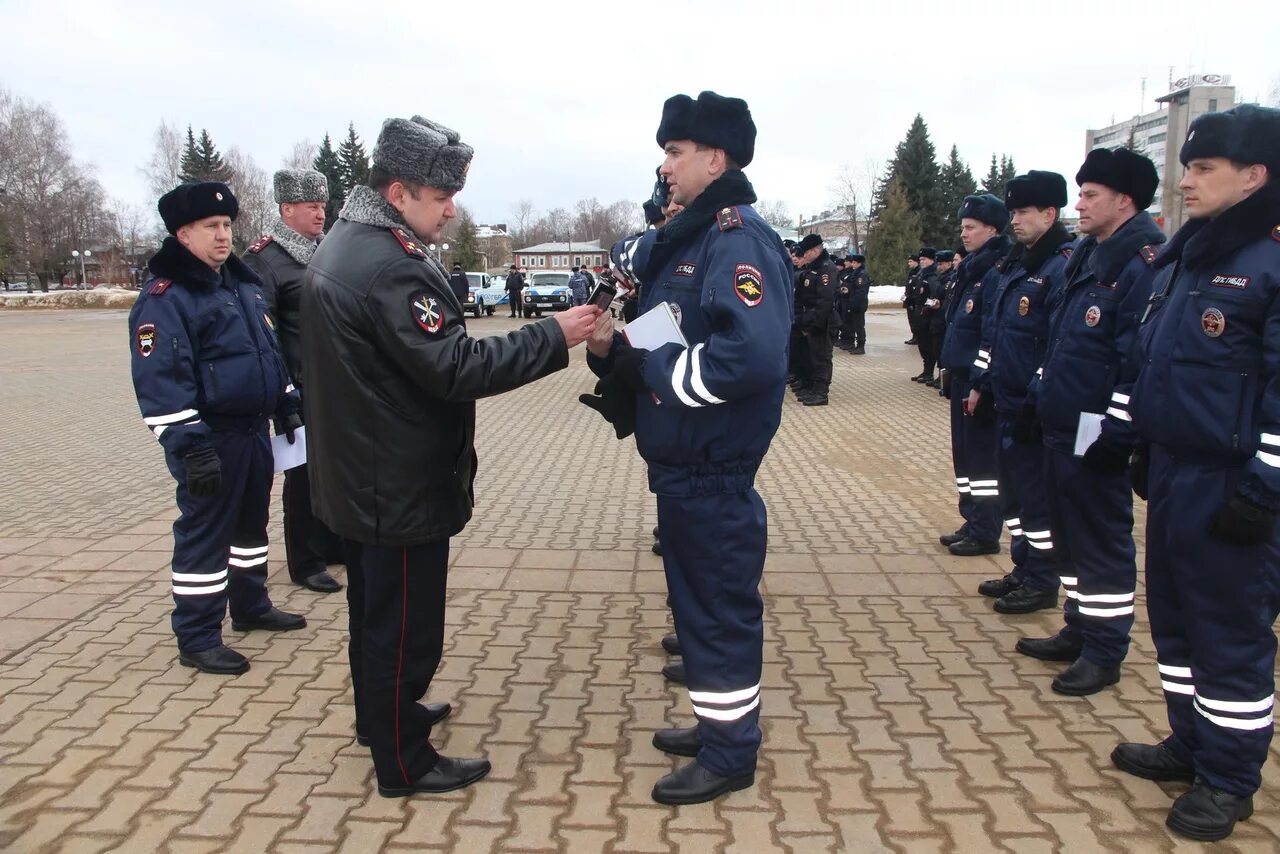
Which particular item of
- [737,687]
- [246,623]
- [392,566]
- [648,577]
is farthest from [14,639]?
[737,687]

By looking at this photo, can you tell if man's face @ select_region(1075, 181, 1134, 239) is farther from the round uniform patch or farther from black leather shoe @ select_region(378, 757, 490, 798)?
black leather shoe @ select_region(378, 757, 490, 798)

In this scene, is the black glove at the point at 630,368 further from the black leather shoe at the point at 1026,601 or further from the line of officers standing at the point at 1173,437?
the black leather shoe at the point at 1026,601

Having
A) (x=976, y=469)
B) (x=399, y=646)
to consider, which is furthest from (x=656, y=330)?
(x=976, y=469)

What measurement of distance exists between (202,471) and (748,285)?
97.4 inches

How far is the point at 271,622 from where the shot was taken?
423 centimetres

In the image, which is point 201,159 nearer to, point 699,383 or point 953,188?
point 953,188

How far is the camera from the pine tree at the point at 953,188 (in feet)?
156

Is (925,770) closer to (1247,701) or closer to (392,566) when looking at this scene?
(1247,701)

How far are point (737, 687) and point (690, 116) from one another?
1.84 metres

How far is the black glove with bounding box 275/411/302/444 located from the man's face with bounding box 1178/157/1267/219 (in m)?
3.78

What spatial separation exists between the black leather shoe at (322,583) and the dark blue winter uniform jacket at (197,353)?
113 centimetres

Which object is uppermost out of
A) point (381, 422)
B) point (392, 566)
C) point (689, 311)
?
point (689, 311)

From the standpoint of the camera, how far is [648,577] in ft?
16.5

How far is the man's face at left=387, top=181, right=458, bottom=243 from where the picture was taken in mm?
2670
